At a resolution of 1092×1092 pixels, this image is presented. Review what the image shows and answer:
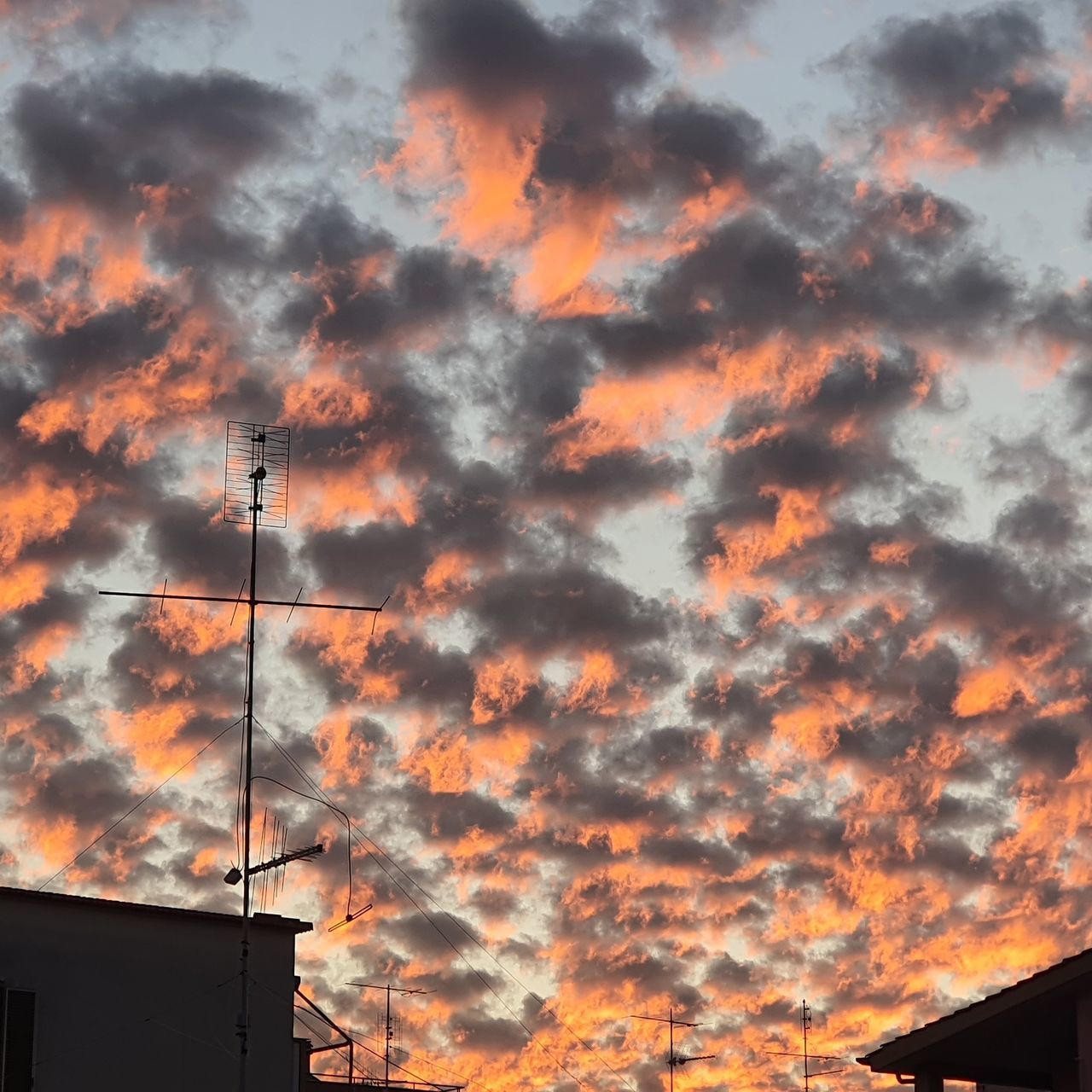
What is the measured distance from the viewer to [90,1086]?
93.6 feet

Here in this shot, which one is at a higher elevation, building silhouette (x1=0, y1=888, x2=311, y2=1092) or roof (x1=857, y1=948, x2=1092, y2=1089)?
building silhouette (x1=0, y1=888, x2=311, y2=1092)

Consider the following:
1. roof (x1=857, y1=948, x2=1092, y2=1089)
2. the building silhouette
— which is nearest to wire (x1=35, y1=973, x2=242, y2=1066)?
the building silhouette

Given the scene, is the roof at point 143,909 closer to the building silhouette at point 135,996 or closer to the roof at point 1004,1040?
the building silhouette at point 135,996

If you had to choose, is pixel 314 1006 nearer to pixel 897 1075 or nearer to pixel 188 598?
pixel 188 598

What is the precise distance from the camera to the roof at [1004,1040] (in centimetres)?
2066

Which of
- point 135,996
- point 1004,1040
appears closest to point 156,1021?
point 135,996

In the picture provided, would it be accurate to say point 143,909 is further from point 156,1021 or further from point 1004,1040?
point 1004,1040

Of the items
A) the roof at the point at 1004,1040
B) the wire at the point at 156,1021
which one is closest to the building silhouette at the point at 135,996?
the wire at the point at 156,1021

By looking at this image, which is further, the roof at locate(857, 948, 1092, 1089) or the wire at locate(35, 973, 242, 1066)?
the wire at locate(35, 973, 242, 1066)

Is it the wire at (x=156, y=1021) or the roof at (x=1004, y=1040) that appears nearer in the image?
the roof at (x=1004, y=1040)

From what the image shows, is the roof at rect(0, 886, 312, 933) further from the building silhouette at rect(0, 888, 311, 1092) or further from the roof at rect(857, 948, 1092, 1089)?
the roof at rect(857, 948, 1092, 1089)

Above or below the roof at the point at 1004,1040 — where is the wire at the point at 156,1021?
above

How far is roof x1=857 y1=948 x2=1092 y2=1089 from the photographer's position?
20.7 m

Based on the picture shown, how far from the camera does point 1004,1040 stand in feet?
72.6
